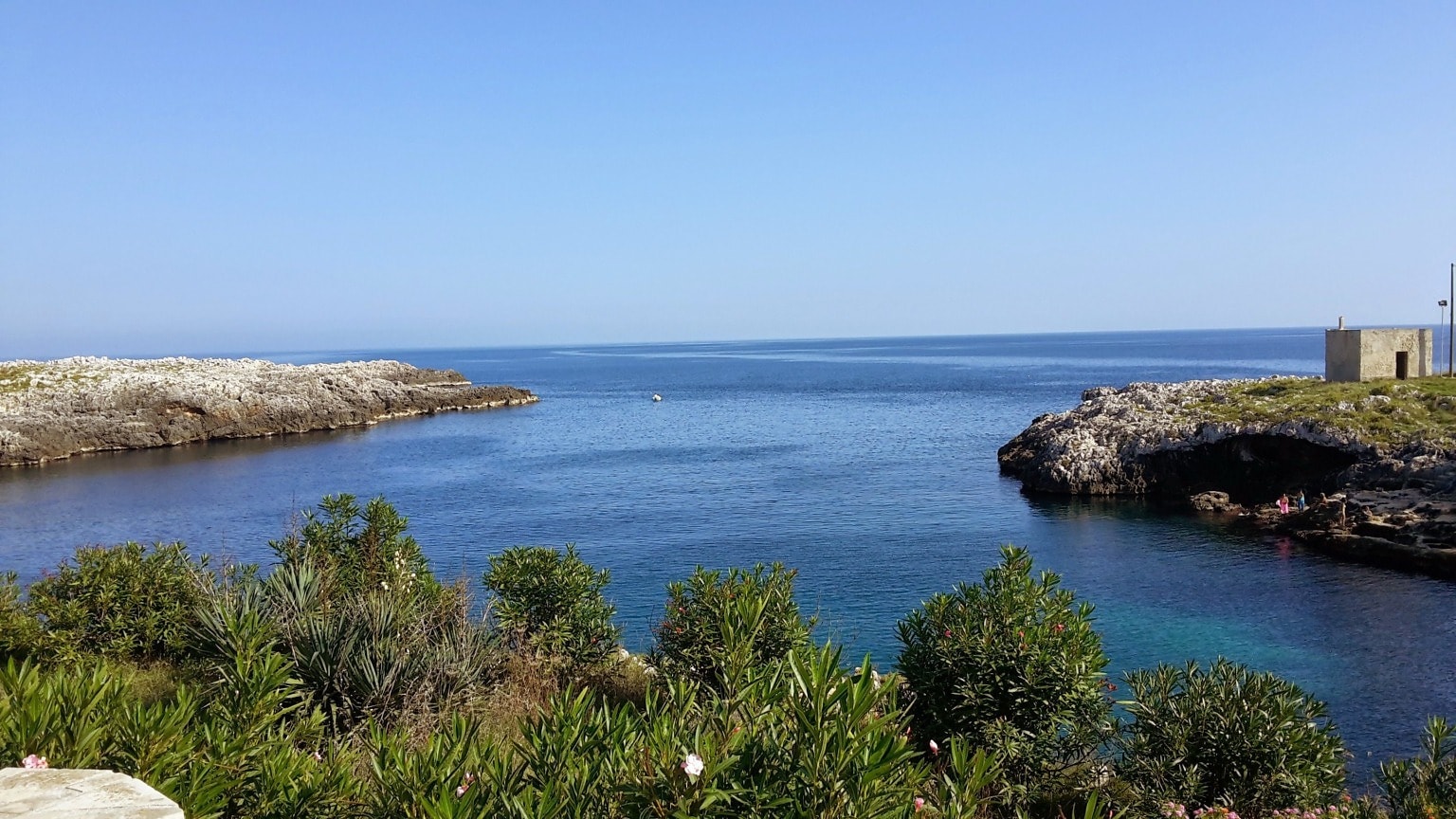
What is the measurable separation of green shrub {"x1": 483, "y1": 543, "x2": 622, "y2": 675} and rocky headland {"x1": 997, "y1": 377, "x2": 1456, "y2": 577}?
90.8 ft

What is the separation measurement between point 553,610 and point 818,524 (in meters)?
24.6

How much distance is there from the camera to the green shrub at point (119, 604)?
47.7 feet

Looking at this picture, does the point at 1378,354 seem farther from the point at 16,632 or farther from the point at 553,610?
the point at 16,632

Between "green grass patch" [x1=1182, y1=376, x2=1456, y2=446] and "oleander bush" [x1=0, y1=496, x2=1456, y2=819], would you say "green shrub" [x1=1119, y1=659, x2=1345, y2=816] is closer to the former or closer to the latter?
"oleander bush" [x1=0, y1=496, x2=1456, y2=819]

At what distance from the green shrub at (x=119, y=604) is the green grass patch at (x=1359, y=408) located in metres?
41.2

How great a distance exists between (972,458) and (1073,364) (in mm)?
118564

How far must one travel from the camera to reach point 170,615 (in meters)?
15.1

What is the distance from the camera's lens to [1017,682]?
1114 cm

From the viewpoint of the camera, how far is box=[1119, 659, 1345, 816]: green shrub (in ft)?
33.8

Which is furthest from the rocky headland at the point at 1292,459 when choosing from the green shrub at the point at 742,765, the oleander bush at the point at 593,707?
the green shrub at the point at 742,765

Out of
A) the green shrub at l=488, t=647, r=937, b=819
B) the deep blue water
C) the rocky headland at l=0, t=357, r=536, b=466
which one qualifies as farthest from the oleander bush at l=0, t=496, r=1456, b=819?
the rocky headland at l=0, t=357, r=536, b=466

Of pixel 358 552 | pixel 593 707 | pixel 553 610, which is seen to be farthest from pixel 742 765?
pixel 358 552

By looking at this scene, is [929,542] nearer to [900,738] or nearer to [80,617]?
[80,617]

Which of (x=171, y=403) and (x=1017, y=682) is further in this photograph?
(x=171, y=403)
